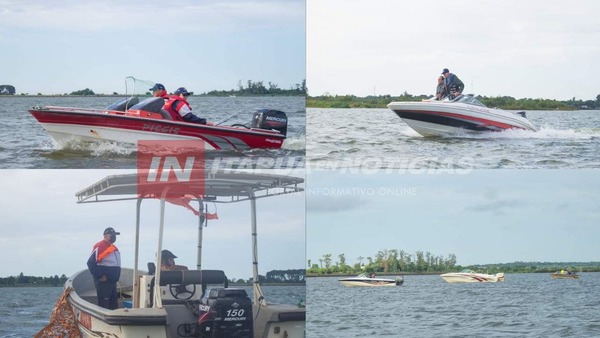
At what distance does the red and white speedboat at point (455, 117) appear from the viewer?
909 centimetres

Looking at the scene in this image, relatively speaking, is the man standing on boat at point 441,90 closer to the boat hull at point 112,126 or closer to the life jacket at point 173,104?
the boat hull at point 112,126

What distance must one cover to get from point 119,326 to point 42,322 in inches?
94.9

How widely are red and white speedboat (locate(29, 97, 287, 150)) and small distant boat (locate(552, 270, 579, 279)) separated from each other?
3278 mm

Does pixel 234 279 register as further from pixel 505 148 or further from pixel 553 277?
pixel 553 277

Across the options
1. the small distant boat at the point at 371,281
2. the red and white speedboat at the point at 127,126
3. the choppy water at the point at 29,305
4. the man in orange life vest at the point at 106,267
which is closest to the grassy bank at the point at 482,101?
the red and white speedboat at the point at 127,126

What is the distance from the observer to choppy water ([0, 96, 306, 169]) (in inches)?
323

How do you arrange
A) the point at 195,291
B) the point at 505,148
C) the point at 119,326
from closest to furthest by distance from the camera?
1. the point at 119,326
2. the point at 195,291
3. the point at 505,148

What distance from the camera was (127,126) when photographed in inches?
327

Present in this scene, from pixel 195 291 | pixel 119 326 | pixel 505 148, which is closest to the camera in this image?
pixel 119 326

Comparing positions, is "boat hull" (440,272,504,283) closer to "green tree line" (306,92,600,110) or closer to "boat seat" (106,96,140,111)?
"green tree line" (306,92,600,110)

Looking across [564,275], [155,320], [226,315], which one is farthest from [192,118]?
[564,275]

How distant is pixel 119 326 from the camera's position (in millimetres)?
6172

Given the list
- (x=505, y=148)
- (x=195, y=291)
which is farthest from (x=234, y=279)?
(x=505, y=148)

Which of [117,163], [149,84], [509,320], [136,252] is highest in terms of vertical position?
[149,84]
